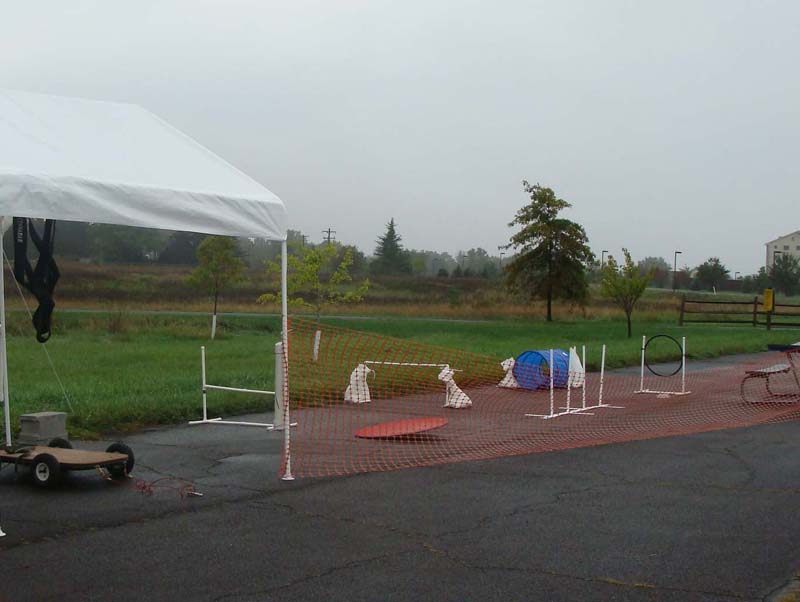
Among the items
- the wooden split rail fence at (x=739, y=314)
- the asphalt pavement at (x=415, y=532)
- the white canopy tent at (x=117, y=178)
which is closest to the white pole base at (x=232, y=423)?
the asphalt pavement at (x=415, y=532)

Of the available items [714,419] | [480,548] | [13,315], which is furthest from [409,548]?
[13,315]

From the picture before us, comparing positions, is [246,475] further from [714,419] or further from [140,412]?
[714,419]

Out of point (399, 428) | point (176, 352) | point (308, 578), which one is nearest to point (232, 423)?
point (399, 428)

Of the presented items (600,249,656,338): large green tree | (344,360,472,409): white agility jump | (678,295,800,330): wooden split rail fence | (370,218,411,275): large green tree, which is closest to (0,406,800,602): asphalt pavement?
(344,360,472,409): white agility jump

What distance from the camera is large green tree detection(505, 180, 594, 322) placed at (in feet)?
145

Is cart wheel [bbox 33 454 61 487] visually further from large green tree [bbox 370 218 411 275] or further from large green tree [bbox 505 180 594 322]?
large green tree [bbox 370 218 411 275]

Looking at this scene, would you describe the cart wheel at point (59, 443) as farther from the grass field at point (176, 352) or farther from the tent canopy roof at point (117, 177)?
the tent canopy roof at point (117, 177)

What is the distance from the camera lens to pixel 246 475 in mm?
8633

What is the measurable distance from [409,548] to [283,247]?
3496mm

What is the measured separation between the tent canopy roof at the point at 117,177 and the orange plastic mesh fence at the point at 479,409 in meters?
2.82

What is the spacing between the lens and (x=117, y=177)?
702 centimetres

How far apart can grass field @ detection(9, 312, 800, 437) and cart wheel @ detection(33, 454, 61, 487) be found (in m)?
2.70

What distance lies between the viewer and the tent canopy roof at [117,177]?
6.50 meters

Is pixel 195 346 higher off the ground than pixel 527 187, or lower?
lower
